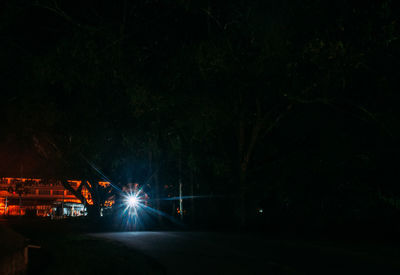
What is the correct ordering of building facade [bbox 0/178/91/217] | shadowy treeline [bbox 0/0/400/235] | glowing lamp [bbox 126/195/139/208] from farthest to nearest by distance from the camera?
building facade [bbox 0/178/91/217] < glowing lamp [bbox 126/195/139/208] < shadowy treeline [bbox 0/0/400/235]

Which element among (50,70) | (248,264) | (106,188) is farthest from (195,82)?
(106,188)

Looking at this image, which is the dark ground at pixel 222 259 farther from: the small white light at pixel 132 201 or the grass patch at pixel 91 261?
the small white light at pixel 132 201

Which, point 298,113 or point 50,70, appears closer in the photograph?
point 50,70

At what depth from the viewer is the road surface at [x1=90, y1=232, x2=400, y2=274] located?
29.4 feet

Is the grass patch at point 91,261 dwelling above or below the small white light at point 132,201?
below

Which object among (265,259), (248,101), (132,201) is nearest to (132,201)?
(132,201)

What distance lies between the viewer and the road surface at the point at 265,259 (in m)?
8.95

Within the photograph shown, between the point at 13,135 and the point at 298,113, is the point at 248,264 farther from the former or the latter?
the point at 13,135

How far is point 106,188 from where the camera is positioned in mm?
44750

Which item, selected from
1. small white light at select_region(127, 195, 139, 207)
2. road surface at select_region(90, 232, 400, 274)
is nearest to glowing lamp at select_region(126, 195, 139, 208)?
small white light at select_region(127, 195, 139, 207)

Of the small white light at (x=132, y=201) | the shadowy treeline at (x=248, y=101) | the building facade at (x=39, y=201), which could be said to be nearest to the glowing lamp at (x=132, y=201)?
the small white light at (x=132, y=201)

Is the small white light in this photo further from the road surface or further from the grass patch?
the grass patch

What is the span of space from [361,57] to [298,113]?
7.07 m

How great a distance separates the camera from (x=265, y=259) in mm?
10547
